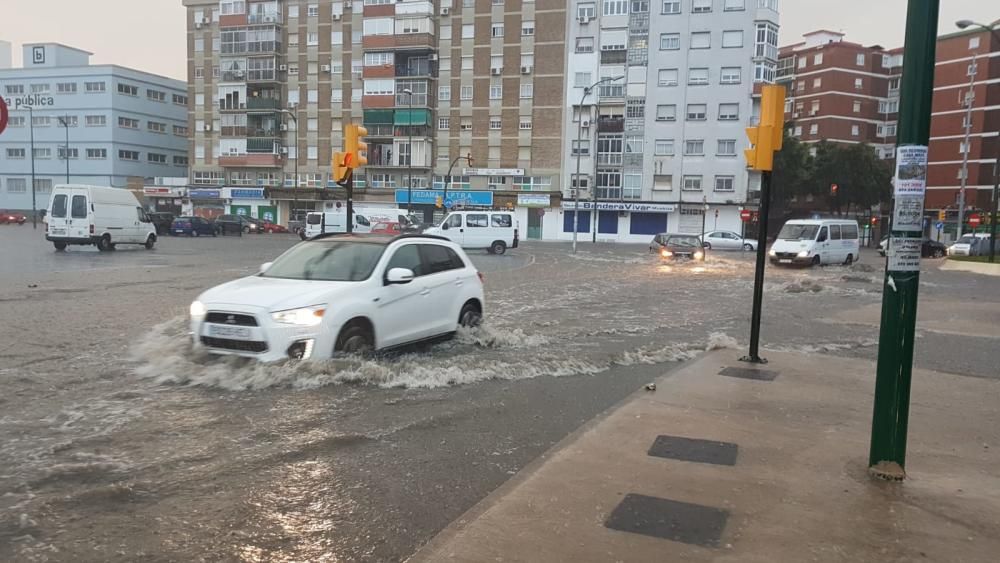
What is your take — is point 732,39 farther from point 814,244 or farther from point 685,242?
point 814,244

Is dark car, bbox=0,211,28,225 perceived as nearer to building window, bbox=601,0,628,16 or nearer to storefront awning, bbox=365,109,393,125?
storefront awning, bbox=365,109,393,125

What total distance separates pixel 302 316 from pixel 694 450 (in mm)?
3879

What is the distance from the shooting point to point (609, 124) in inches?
2378

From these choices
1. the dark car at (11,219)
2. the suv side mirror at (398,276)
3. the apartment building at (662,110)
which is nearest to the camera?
the suv side mirror at (398,276)

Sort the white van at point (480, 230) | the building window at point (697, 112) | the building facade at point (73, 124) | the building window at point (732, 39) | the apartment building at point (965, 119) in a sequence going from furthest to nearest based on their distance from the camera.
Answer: the building facade at point (73, 124) → the apartment building at point (965, 119) → the building window at point (697, 112) → the building window at point (732, 39) → the white van at point (480, 230)

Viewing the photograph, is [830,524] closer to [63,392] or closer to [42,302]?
[63,392]

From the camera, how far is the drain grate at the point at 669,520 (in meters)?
3.60

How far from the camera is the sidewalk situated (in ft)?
11.3

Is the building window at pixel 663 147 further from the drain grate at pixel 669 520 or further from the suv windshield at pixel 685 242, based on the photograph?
the drain grate at pixel 669 520

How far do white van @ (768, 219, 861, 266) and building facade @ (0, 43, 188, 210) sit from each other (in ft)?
224

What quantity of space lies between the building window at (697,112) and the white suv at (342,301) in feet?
174

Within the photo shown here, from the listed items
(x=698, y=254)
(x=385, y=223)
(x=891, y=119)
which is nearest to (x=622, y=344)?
(x=698, y=254)

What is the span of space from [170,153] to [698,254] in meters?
71.1

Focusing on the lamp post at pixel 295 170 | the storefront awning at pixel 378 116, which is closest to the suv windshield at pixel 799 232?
the storefront awning at pixel 378 116
